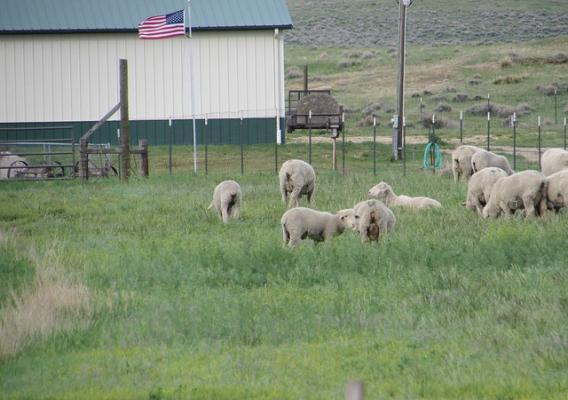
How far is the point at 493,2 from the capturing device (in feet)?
403

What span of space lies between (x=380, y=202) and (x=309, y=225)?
1.05 metres

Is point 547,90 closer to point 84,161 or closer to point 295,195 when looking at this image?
point 84,161

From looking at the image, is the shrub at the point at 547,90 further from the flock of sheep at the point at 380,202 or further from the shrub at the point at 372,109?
the flock of sheep at the point at 380,202

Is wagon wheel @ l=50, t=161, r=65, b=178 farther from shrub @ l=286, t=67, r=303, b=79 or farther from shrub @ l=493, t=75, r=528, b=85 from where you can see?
shrub @ l=286, t=67, r=303, b=79

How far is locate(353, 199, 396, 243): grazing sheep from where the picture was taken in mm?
18453

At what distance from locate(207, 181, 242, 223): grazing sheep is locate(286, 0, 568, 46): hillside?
80105mm

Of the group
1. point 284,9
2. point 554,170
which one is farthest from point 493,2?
point 554,170

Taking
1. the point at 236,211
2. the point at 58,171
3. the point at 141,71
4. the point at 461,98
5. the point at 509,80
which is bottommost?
the point at 58,171

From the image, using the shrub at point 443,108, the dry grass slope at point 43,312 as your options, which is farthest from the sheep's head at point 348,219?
the shrub at point 443,108

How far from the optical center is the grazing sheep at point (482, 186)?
21.3m

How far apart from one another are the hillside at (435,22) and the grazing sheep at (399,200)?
78.0m

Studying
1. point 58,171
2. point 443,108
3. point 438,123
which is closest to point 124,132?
point 58,171

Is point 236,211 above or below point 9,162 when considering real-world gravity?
above

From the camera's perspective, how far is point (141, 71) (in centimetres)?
4672
